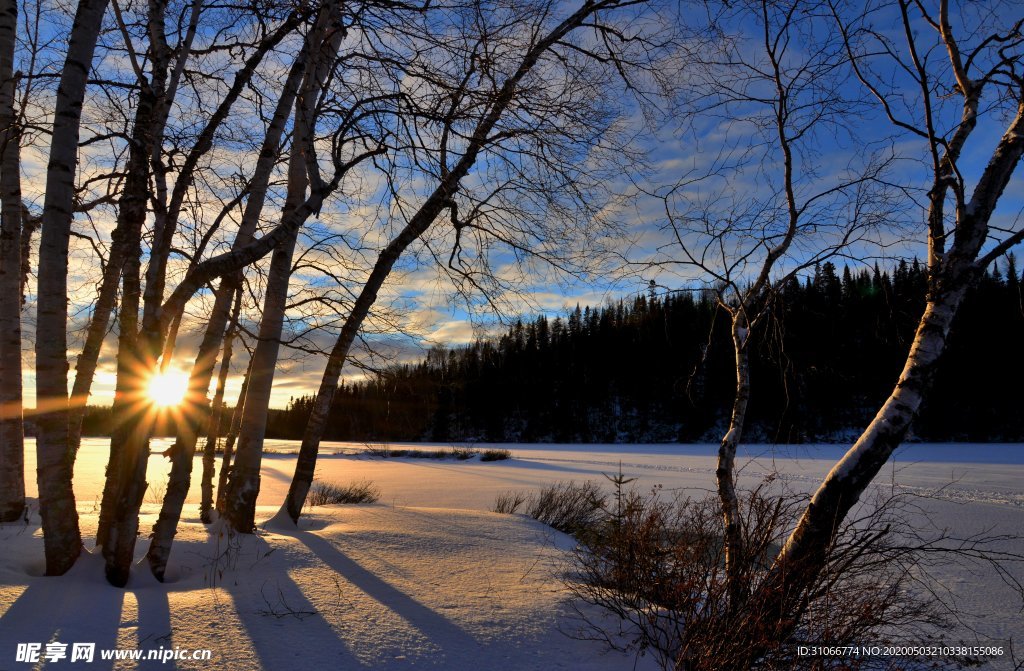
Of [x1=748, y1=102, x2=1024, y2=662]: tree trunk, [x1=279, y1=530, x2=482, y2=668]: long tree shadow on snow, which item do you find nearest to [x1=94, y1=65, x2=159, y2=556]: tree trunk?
[x1=279, y1=530, x2=482, y2=668]: long tree shadow on snow

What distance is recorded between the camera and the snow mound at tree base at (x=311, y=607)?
2.61 meters

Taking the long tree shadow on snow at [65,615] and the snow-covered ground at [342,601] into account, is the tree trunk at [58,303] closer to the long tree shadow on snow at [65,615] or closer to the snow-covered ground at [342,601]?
the long tree shadow on snow at [65,615]

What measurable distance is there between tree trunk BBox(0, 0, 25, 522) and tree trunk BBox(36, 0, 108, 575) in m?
2.73

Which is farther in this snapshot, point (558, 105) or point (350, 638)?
point (558, 105)

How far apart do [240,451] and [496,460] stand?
20.2 metres

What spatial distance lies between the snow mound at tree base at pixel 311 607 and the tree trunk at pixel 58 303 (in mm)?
380

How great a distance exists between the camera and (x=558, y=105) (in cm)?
379

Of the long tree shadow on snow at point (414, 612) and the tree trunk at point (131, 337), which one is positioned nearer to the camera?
the long tree shadow on snow at point (414, 612)

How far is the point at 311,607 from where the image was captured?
3.19 metres

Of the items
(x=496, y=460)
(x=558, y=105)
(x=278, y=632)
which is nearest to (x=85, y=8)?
(x=558, y=105)

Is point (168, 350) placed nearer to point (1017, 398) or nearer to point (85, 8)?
point (85, 8)

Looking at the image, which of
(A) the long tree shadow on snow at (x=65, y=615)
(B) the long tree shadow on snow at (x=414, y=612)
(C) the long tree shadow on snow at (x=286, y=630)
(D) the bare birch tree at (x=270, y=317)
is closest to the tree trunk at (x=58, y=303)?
(A) the long tree shadow on snow at (x=65, y=615)

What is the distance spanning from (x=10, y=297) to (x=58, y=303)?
289 centimetres

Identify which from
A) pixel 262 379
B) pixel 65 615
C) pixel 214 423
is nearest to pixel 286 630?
pixel 65 615
